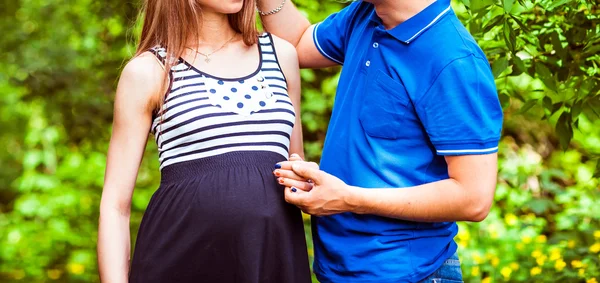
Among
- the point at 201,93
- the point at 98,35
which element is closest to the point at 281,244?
the point at 201,93

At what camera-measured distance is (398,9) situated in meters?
1.76

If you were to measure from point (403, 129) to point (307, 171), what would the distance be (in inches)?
10.0

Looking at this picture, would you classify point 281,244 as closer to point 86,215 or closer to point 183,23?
point 183,23

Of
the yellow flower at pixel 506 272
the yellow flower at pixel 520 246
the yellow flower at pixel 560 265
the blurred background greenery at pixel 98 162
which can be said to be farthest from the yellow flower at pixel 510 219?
the yellow flower at pixel 560 265

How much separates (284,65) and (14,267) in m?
4.09

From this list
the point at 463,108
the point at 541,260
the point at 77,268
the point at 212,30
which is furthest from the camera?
the point at 77,268

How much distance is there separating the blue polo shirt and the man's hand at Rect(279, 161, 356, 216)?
3.4 inches

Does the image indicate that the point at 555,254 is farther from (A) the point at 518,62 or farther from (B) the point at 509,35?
(B) the point at 509,35

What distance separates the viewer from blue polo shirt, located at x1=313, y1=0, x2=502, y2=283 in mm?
1629

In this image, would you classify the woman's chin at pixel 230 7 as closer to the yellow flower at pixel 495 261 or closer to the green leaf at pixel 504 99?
the green leaf at pixel 504 99

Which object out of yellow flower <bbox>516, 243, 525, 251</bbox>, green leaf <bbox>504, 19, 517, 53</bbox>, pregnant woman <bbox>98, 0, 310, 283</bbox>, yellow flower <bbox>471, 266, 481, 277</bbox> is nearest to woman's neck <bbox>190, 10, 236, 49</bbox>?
pregnant woman <bbox>98, 0, 310, 283</bbox>

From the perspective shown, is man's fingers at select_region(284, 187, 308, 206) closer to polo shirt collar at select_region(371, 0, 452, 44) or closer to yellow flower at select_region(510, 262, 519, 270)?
polo shirt collar at select_region(371, 0, 452, 44)

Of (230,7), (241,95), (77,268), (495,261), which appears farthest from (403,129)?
(77,268)

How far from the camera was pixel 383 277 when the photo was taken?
172 centimetres
